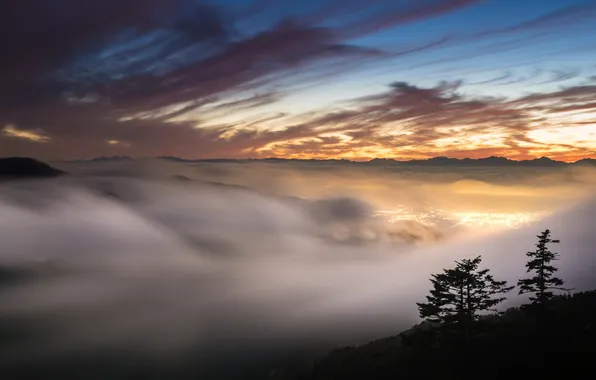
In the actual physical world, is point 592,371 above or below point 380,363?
above

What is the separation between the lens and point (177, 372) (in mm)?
191750

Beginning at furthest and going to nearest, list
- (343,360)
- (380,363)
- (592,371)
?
1. (343,360)
2. (380,363)
3. (592,371)

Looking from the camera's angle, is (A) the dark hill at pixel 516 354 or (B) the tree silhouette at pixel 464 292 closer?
(A) the dark hill at pixel 516 354

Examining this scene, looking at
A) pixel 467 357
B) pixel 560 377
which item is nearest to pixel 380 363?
pixel 467 357

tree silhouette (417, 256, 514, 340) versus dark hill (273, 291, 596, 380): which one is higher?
tree silhouette (417, 256, 514, 340)

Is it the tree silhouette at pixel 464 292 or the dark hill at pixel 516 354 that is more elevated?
the tree silhouette at pixel 464 292

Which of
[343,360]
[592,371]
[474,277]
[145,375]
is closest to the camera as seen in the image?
[592,371]

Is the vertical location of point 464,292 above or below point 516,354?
above

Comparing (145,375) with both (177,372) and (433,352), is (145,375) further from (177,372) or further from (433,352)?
(433,352)

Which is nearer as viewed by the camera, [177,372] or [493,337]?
[493,337]

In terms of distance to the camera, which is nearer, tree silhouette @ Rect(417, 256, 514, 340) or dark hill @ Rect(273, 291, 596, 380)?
dark hill @ Rect(273, 291, 596, 380)

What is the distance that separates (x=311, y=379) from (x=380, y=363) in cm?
1000

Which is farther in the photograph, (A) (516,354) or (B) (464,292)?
(B) (464,292)

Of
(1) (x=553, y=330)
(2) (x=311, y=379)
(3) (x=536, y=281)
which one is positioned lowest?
(2) (x=311, y=379)
